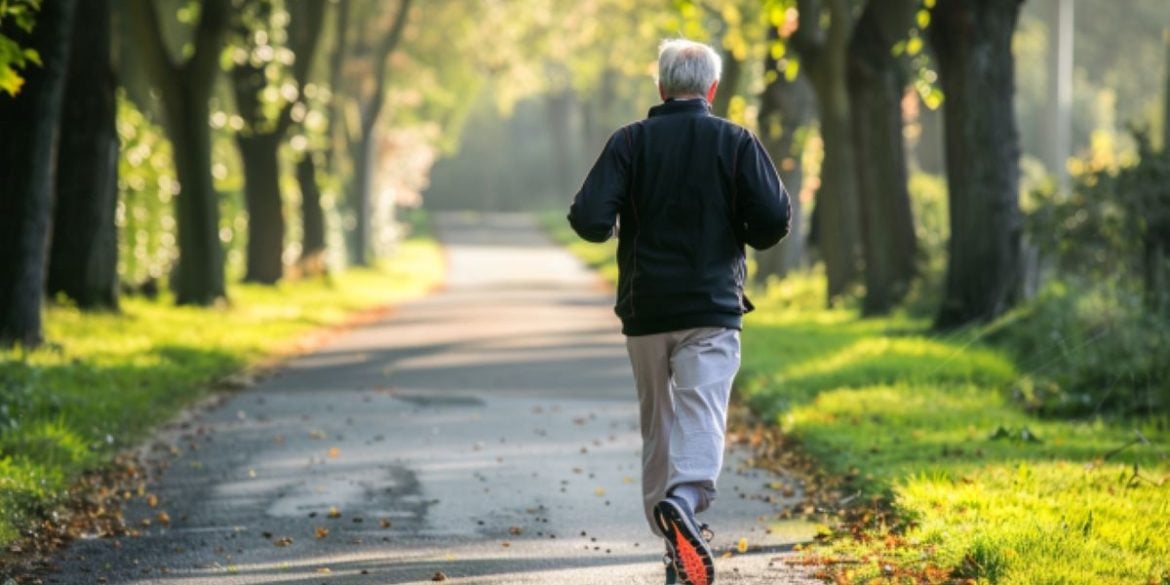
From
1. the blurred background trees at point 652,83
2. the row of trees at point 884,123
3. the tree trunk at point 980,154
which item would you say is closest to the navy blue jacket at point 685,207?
the blurred background trees at point 652,83

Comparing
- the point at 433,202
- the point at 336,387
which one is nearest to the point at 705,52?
the point at 336,387

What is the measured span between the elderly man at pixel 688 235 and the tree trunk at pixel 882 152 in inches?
505

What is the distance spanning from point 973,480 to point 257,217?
65.0 feet

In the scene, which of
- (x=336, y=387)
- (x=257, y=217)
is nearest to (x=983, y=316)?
(x=336, y=387)

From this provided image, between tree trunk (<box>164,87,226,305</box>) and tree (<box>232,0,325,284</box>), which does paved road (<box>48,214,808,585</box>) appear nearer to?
tree trunk (<box>164,87,226,305</box>)

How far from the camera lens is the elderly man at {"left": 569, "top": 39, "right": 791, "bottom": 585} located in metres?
6.54

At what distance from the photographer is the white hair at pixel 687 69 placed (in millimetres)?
6656

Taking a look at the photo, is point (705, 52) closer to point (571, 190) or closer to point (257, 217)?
point (257, 217)

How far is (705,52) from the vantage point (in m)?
6.70

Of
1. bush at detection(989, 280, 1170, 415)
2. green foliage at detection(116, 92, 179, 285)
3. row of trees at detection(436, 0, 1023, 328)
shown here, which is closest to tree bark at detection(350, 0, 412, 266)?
row of trees at detection(436, 0, 1023, 328)

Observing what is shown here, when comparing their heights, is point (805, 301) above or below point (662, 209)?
below

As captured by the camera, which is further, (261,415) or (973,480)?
(261,415)

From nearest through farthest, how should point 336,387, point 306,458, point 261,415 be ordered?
point 306,458 → point 261,415 → point 336,387

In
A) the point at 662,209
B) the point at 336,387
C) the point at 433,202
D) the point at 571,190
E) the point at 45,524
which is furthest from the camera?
the point at 433,202
